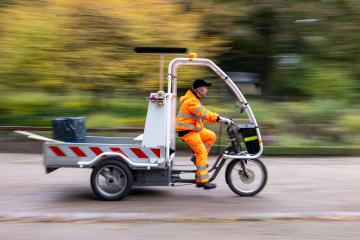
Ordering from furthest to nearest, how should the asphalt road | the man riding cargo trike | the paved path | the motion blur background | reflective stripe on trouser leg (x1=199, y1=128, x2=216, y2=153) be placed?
the motion blur background → reflective stripe on trouser leg (x1=199, y1=128, x2=216, y2=153) → the man riding cargo trike → the paved path → the asphalt road

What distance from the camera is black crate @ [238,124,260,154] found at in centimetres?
548

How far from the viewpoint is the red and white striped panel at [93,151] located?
17.4ft

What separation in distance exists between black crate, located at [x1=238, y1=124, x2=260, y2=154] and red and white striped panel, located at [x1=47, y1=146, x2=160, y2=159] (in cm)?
131

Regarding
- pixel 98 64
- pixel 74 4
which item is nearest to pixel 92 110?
pixel 98 64

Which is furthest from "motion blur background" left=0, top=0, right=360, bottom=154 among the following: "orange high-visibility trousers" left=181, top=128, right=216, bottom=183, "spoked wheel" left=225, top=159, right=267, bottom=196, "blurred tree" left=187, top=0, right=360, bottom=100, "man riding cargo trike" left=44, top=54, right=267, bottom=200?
"orange high-visibility trousers" left=181, top=128, right=216, bottom=183

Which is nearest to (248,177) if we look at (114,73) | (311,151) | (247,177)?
(247,177)

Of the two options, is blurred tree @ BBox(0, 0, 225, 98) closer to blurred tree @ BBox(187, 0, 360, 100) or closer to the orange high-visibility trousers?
blurred tree @ BBox(187, 0, 360, 100)

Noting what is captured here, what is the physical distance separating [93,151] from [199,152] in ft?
5.11

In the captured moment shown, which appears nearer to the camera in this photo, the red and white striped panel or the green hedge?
the red and white striped panel

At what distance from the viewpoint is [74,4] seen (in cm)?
1103

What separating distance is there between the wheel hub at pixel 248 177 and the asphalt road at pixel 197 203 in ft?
0.88

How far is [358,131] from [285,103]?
2.40 meters

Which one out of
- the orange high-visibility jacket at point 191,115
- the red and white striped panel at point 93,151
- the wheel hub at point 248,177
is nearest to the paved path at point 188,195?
the wheel hub at point 248,177

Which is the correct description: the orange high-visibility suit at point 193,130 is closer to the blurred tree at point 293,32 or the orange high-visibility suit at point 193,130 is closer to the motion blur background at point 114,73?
the motion blur background at point 114,73
